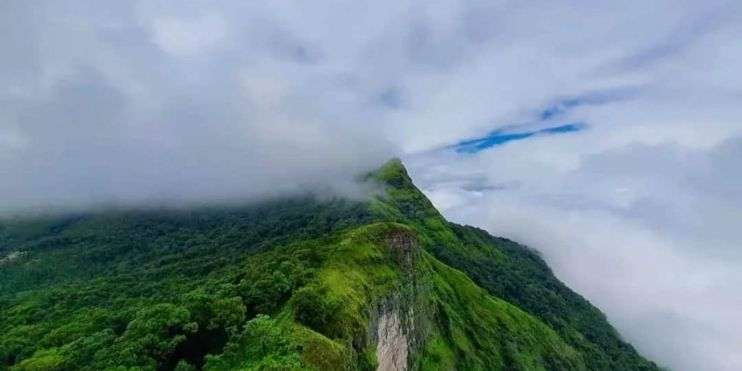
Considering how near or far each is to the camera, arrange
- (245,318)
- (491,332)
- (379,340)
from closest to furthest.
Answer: (245,318) < (379,340) < (491,332)

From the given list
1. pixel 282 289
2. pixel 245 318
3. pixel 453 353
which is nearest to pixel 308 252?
pixel 282 289

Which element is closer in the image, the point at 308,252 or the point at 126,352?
the point at 126,352

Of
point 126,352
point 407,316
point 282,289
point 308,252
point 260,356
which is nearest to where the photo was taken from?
point 260,356

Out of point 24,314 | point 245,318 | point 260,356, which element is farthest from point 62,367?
point 24,314

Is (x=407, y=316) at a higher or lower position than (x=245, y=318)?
lower

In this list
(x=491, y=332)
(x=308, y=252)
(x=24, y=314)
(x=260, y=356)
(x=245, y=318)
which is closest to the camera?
(x=260, y=356)

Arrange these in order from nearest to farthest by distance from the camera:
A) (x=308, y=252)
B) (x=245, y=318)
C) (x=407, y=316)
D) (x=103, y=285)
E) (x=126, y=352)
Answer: (x=126, y=352), (x=245, y=318), (x=308, y=252), (x=407, y=316), (x=103, y=285)

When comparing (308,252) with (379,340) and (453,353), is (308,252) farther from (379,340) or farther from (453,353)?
(453,353)

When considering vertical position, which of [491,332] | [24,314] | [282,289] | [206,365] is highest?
[282,289]

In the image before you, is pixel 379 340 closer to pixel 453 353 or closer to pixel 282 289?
pixel 282 289
